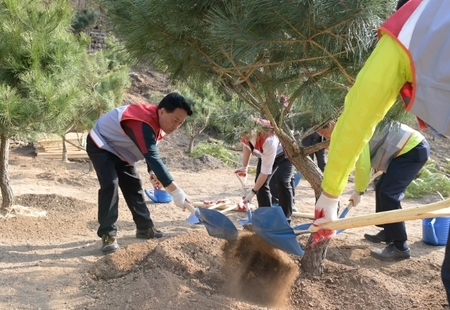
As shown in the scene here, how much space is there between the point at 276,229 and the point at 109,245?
1.62m

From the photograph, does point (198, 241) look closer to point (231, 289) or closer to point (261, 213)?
point (231, 289)

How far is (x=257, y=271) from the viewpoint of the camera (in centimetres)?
347

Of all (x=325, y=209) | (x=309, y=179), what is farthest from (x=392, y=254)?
(x=325, y=209)

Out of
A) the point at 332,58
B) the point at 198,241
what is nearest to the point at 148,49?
the point at 332,58

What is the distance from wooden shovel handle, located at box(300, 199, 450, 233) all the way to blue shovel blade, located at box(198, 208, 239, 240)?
1127 mm

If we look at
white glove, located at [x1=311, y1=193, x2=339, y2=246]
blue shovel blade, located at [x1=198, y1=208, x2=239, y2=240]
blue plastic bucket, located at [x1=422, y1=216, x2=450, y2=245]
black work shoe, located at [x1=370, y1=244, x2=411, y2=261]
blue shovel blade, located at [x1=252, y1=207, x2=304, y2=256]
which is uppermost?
white glove, located at [x1=311, y1=193, x2=339, y2=246]

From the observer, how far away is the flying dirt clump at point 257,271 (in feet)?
10.7

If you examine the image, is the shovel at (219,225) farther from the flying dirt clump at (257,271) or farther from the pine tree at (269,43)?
Result: the pine tree at (269,43)

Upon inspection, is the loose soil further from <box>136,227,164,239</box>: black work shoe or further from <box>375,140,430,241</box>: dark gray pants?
<box>375,140,430,241</box>: dark gray pants

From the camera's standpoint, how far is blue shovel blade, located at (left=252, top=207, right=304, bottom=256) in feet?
9.56

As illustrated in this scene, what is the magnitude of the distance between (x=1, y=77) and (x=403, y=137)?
11.4ft

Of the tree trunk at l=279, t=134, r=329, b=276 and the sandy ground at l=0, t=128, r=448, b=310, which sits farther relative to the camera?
the tree trunk at l=279, t=134, r=329, b=276

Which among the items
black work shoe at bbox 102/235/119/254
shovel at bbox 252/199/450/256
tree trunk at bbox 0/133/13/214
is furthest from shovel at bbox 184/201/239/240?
tree trunk at bbox 0/133/13/214

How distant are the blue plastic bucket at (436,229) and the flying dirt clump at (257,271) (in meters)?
1.72
